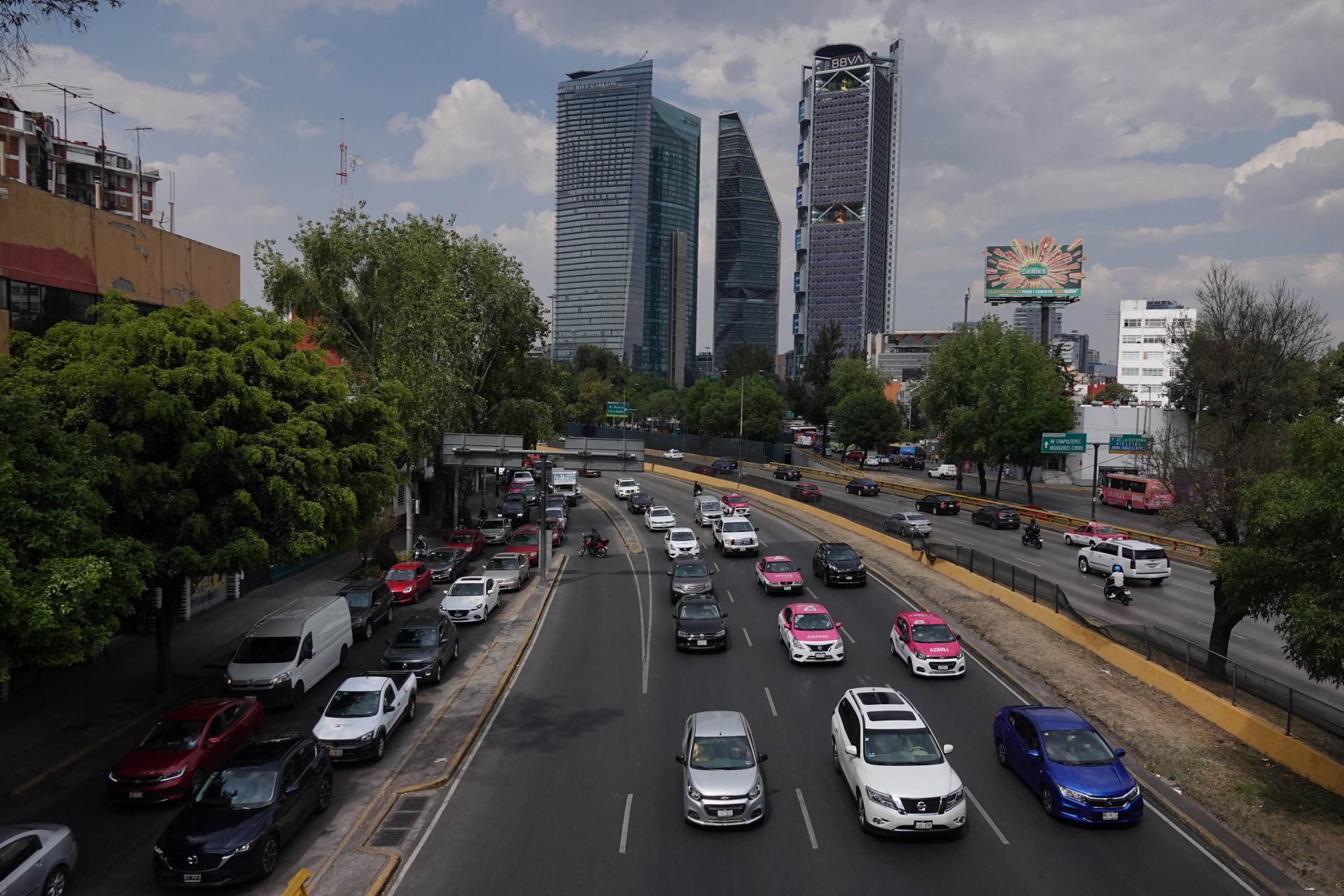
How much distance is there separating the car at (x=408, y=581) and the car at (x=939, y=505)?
124ft

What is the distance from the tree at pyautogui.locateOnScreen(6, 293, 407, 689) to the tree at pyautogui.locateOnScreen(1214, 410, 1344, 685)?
20250mm

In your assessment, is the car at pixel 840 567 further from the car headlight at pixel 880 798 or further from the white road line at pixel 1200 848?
the car headlight at pixel 880 798

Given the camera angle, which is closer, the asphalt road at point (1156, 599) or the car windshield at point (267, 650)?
the car windshield at point (267, 650)

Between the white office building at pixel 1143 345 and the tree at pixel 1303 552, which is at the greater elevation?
the white office building at pixel 1143 345

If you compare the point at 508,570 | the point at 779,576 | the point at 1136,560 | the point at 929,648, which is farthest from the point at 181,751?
A: the point at 1136,560

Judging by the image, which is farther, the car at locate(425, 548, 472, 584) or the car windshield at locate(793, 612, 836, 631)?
the car at locate(425, 548, 472, 584)

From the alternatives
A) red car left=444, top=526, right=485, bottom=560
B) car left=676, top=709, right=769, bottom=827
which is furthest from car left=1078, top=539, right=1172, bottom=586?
red car left=444, top=526, right=485, bottom=560

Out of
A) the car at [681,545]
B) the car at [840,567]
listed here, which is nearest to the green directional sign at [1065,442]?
the car at [840,567]

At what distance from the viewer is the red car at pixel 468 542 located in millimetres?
41100

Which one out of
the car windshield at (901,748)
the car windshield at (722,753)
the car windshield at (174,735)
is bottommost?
the car windshield at (174,735)

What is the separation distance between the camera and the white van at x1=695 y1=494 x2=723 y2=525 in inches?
2010

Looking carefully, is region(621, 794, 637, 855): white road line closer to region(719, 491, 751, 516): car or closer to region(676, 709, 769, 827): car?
region(676, 709, 769, 827): car

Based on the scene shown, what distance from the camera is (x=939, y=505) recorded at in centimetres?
5866

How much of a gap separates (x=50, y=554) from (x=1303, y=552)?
879 inches
